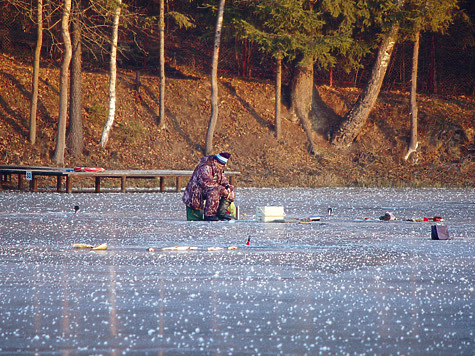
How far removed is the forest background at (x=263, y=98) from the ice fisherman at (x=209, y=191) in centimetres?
1765

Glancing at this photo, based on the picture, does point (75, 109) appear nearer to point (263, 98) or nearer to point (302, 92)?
point (263, 98)

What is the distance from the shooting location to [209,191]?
14484 mm

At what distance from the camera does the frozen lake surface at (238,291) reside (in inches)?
199

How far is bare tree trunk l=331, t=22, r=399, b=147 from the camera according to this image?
3928cm

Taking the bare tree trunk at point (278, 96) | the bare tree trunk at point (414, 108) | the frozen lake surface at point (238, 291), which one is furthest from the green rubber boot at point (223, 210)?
A: the bare tree trunk at point (414, 108)

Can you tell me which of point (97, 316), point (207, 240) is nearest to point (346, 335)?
point (97, 316)

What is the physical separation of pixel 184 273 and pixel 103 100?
31.2 metres

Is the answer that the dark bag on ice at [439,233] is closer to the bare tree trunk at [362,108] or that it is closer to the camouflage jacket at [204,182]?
the camouflage jacket at [204,182]

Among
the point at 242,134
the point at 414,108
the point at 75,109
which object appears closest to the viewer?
the point at 75,109

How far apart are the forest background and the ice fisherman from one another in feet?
57.9

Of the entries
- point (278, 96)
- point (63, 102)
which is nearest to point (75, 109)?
point (63, 102)

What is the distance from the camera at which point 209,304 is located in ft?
20.7

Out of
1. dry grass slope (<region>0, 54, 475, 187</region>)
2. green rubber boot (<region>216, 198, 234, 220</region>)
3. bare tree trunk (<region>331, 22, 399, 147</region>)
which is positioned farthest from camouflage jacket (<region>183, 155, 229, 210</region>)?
bare tree trunk (<region>331, 22, 399, 147</region>)

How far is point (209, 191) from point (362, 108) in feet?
87.8
